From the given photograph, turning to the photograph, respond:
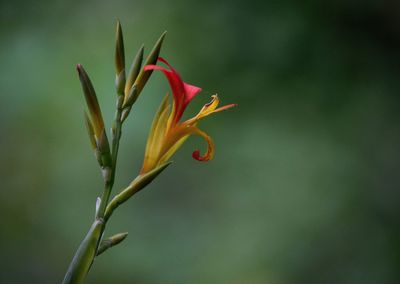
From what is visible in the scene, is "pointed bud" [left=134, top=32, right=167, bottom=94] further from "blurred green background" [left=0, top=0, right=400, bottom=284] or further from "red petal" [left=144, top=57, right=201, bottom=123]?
"blurred green background" [left=0, top=0, right=400, bottom=284]

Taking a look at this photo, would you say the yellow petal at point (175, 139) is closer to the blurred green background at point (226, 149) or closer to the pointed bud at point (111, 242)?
the pointed bud at point (111, 242)

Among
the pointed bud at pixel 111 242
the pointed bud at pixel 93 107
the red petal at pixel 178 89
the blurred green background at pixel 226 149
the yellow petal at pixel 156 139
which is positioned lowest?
the blurred green background at pixel 226 149

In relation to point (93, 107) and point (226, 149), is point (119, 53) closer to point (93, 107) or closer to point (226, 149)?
point (93, 107)

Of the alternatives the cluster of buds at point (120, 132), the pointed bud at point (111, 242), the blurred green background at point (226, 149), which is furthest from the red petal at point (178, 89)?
the blurred green background at point (226, 149)

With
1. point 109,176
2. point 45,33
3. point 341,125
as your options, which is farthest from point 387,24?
point 109,176

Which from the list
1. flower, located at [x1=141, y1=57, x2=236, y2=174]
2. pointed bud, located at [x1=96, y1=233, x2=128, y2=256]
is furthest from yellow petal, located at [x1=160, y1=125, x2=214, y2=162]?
pointed bud, located at [x1=96, y1=233, x2=128, y2=256]

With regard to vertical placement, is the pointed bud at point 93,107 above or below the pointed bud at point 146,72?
below

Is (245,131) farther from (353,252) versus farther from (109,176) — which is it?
(109,176)

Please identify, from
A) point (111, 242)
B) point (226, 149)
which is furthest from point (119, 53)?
point (226, 149)

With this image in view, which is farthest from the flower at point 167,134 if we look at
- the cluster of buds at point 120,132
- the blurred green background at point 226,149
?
the blurred green background at point 226,149

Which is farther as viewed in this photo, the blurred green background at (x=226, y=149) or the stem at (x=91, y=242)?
the blurred green background at (x=226, y=149)
